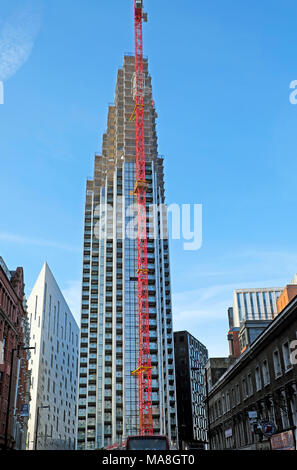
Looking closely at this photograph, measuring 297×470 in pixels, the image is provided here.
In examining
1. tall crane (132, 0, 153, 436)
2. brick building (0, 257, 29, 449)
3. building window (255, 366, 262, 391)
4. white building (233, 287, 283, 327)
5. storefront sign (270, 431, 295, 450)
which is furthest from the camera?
white building (233, 287, 283, 327)

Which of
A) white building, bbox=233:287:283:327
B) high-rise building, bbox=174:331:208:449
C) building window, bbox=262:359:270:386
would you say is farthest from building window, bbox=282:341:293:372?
white building, bbox=233:287:283:327

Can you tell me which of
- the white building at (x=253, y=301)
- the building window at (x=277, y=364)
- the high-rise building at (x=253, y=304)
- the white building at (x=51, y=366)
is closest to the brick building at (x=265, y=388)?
the building window at (x=277, y=364)

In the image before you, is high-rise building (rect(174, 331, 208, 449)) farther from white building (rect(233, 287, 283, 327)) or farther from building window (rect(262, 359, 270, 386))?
building window (rect(262, 359, 270, 386))

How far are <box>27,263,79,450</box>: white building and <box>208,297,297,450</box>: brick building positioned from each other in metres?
67.2

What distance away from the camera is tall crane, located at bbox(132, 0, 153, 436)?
4801 inches

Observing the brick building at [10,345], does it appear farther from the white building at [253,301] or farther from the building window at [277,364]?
the white building at [253,301]

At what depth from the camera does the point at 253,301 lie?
617ft

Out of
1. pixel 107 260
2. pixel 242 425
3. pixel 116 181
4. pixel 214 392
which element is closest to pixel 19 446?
pixel 214 392

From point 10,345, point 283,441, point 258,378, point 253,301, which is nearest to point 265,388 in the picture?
point 258,378

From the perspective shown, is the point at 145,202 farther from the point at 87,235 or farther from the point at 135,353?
the point at 135,353

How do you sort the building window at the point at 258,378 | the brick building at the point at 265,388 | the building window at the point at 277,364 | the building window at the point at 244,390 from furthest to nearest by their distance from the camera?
the building window at the point at 244,390 → the building window at the point at 258,378 → the building window at the point at 277,364 → the brick building at the point at 265,388

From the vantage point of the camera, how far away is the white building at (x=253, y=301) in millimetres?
185875

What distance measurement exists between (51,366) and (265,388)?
338ft

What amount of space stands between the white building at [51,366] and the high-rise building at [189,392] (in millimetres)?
35211
